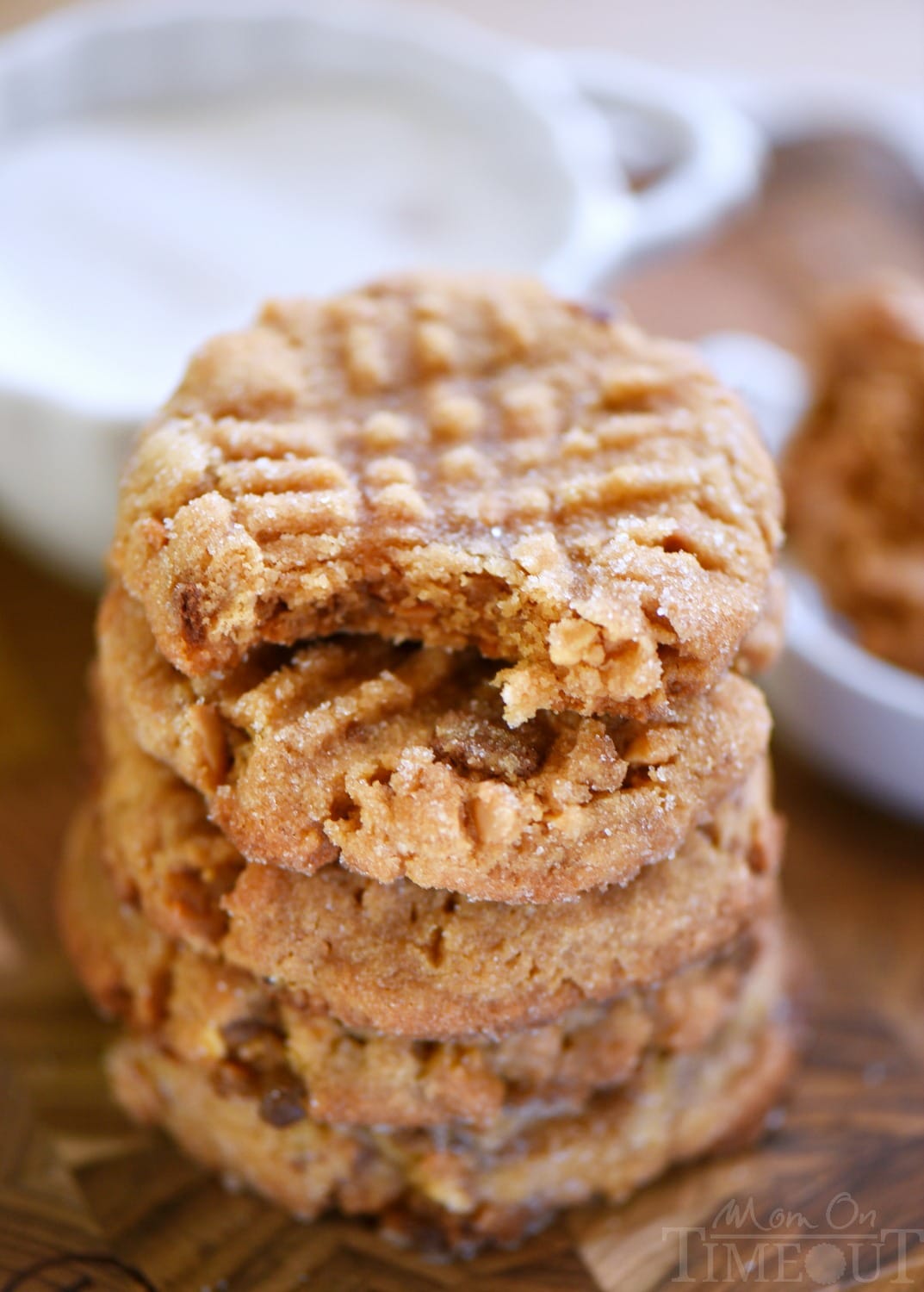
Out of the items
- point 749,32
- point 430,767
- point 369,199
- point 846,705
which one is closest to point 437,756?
point 430,767

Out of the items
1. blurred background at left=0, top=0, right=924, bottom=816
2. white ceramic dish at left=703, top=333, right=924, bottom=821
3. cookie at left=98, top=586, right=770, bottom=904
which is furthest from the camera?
blurred background at left=0, top=0, right=924, bottom=816

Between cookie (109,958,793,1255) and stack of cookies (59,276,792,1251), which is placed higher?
stack of cookies (59,276,792,1251)

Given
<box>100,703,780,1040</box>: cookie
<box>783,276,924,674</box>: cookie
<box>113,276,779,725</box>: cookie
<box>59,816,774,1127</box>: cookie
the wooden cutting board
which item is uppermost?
<box>113,276,779,725</box>: cookie

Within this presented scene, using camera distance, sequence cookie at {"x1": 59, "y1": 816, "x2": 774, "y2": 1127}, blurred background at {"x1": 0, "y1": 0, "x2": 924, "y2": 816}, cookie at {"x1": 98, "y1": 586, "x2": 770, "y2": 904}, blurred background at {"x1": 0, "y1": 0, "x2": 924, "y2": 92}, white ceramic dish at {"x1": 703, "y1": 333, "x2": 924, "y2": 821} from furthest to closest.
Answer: blurred background at {"x1": 0, "y1": 0, "x2": 924, "y2": 92}, blurred background at {"x1": 0, "y1": 0, "x2": 924, "y2": 816}, white ceramic dish at {"x1": 703, "y1": 333, "x2": 924, "y2": 821}, cookie at {"x1": 59, "y1": 816, "x2": 774, "y2": 1127}, cookie at {"x1": 98, "y1": 586, "x2": 770, "y2": 904}

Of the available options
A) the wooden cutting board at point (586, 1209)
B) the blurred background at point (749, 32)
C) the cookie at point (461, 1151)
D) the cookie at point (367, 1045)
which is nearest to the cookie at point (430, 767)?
the cookie at point (367, 1045)

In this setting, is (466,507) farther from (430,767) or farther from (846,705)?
(846,705)

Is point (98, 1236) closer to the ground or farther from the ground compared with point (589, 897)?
closer to the ground

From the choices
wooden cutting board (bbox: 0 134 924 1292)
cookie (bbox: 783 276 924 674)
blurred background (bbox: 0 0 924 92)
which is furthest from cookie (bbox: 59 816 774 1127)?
blurred background (bbox: 0 0 924 92)

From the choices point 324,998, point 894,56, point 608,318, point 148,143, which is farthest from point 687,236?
point 894,56

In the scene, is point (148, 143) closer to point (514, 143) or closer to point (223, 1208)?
point (514, 143)

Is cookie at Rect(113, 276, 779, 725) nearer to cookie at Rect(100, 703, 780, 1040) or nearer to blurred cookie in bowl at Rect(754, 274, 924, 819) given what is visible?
cookie at Rect(100, 703, 780, 1040)
